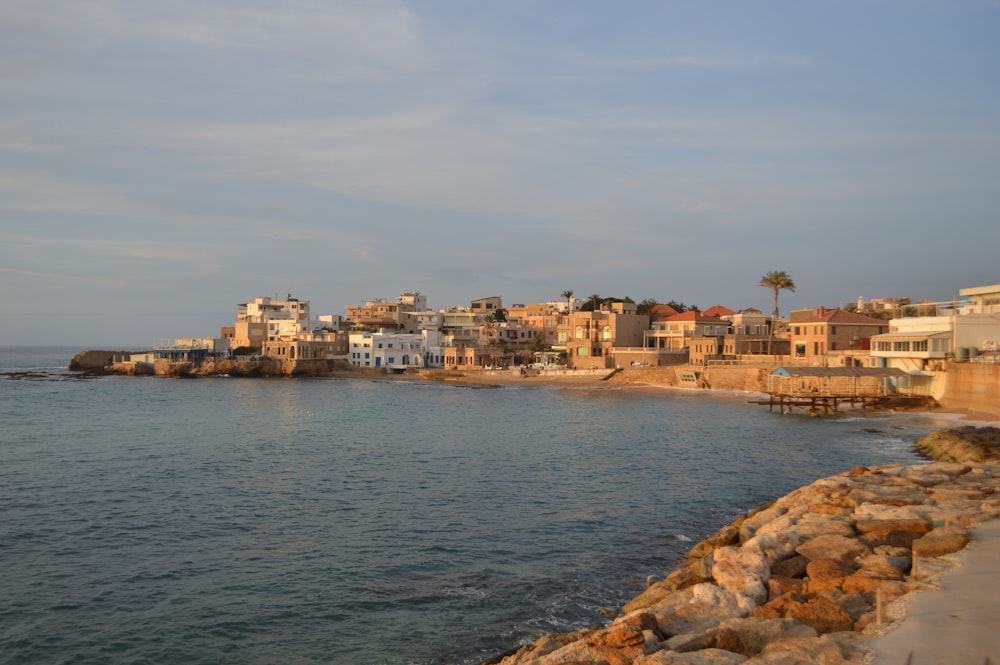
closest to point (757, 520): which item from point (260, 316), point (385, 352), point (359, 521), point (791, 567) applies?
point (791, 567)

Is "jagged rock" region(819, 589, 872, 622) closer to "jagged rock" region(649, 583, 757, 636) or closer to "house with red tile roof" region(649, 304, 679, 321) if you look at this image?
"jagged rock" region(649, 583, 757, 636)

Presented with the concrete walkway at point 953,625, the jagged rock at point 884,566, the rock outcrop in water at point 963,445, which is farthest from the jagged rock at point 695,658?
the rock outcrop in water at point 963,445

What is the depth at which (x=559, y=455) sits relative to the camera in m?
34.6

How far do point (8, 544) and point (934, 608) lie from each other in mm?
20502

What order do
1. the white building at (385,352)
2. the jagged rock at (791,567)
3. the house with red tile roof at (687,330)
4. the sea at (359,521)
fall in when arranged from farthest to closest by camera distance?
the white building at (385,352) < the house with red tile roof at (687,330) < the sea at (359,521) < the jagged rock at (791,567)

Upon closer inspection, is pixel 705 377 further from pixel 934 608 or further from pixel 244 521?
pixel 934 608

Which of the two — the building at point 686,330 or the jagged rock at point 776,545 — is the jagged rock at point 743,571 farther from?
the building at point 686,330

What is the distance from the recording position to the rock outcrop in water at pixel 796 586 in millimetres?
9445

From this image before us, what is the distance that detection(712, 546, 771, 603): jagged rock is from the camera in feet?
39.5

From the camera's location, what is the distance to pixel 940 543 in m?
13.2

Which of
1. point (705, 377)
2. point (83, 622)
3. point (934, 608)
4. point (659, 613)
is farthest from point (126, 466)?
point (705, 377)

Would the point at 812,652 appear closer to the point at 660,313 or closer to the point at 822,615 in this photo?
the point at 822,615

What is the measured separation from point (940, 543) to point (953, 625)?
439cm

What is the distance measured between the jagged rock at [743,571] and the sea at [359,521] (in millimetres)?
2612
